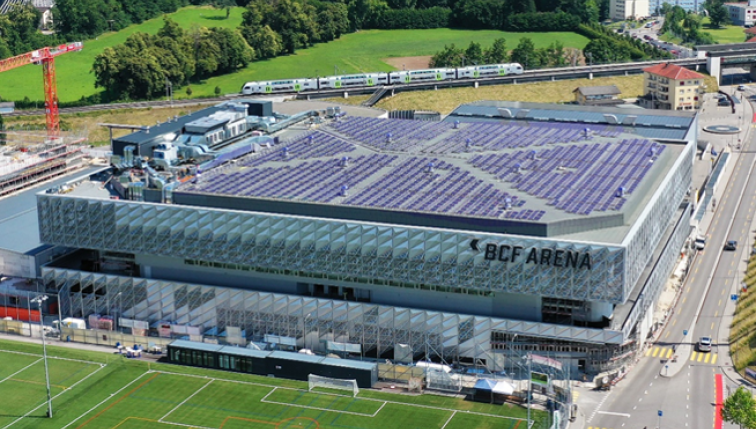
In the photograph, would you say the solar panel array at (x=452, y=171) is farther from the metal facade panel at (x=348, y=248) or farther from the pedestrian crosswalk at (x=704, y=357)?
the pedestrian crosswalk at (x=704, y=357)

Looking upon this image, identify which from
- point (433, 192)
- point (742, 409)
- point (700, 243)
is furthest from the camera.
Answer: point (700, 243)

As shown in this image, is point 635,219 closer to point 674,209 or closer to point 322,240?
point 674,209

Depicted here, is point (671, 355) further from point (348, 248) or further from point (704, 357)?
point (348, 248)

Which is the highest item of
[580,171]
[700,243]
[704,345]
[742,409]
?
[580,171]

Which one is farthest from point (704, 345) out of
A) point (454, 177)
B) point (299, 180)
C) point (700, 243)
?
point (299, 180)

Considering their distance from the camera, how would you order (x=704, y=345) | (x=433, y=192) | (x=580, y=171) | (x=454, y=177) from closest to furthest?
(x=704, y=345), (x=433, y=192), (x=454, y=177), (x=580, y=171)

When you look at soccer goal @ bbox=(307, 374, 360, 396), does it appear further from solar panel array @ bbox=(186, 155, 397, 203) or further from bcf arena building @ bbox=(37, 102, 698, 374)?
solar panel array @ bbox=(186, 155, 397, 203)

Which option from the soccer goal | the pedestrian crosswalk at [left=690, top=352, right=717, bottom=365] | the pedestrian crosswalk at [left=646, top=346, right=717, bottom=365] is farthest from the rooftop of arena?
the soccer goal

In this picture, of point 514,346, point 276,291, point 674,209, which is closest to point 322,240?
point 276,291
